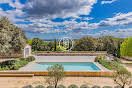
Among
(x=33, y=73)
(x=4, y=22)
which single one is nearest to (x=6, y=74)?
(x=33, y=73)

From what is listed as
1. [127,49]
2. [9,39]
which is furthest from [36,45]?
[127,49]

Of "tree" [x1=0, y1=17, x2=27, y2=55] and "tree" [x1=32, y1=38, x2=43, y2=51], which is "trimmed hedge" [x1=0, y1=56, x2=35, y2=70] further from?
"tree" [x1=32, y1=38, x2=43, y2=51]

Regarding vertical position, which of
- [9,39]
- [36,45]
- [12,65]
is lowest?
[12,65]

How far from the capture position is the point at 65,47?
92.0ft

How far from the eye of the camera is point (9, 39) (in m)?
11.2

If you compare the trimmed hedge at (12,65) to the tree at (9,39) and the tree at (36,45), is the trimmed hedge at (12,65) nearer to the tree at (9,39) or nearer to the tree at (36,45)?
the tree at (9,39)

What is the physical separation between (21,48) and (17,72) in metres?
4.35

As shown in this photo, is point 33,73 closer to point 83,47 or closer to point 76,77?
point 76,77

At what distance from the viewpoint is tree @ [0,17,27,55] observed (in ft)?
34.7

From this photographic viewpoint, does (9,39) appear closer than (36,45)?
Yes

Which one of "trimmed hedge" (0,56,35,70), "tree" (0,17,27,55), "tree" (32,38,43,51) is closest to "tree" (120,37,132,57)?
"trimmed hedge" (0,56,35,70)

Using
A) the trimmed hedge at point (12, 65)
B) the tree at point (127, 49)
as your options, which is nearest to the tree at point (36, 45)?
the trimmed hedge at point (12, 65)

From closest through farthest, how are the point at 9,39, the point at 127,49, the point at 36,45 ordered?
the point at 9,39, the point at 127,49, the point at 36,45

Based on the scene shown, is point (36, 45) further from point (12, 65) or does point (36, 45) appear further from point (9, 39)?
point (12, 65)
